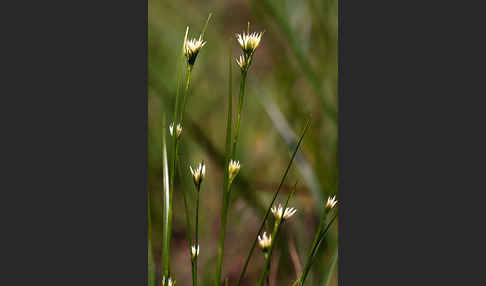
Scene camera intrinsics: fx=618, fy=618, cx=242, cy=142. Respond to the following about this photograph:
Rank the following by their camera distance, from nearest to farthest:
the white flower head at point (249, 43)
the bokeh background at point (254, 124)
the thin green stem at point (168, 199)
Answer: the white flower head at point (249, 43) → the thin green stem at point (168, 199) → the bokeh background at point (254, 124)

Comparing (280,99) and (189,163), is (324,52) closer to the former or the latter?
(280,99)

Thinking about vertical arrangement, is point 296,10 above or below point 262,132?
above

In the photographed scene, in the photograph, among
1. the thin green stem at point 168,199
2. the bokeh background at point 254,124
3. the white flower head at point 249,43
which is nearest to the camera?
the white flower head at point 249,43

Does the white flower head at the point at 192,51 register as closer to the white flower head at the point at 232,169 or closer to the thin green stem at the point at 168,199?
the thin green stem at the point at 168,199

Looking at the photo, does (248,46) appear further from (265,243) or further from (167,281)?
(167,281)

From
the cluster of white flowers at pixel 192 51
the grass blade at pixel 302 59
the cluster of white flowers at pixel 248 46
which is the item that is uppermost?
the grass blade at pixel 302 59

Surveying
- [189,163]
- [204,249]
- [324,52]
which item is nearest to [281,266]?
[204,249]

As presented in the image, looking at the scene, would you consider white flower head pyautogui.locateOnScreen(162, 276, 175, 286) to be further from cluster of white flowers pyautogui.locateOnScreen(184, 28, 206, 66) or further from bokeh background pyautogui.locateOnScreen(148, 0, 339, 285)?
cluster of white flowers pyautogui.locateOnScreen(184, 28, 206, 66)

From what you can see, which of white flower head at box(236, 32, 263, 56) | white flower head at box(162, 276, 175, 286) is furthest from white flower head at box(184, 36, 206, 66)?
white flower head at box(162, 276, 175, 286)

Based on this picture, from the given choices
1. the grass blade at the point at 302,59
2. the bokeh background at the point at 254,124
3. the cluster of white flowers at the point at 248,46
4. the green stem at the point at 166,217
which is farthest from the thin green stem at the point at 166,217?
the grass blade at the point at 302,59
